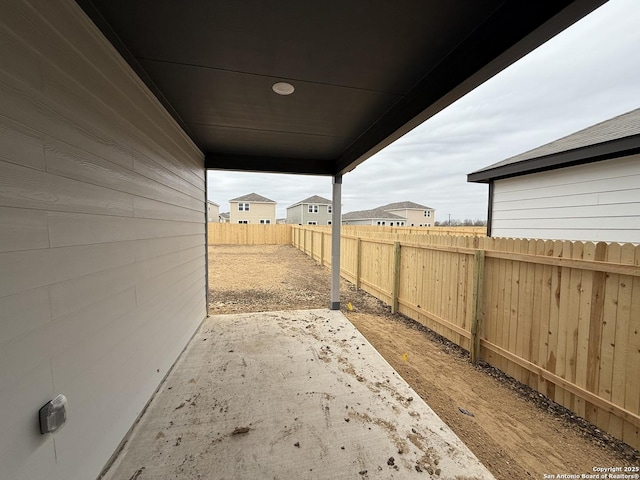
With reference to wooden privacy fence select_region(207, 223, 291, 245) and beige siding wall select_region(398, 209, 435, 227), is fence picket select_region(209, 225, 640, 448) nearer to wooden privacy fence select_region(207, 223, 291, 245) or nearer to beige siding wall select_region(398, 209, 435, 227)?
wooden privacy fence select_region(207, 223, 291, 245)

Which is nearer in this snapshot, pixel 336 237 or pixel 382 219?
pixel 336 237

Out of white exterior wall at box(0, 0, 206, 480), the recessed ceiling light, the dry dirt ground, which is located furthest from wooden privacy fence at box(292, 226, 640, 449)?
white exterior wall at box(0, 0, 206, 480)

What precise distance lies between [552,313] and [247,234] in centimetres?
1721

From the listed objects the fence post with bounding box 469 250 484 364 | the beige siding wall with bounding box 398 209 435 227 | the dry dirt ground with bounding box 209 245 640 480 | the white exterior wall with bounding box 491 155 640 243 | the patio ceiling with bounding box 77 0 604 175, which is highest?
the beige siding wall with bounding box 398 209 435 227

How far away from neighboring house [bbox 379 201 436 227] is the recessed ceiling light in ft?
114

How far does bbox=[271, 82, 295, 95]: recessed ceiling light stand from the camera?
2.19 m

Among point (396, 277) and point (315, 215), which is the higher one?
point (315, 215)

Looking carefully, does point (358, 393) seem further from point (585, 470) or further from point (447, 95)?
point (447, 95)

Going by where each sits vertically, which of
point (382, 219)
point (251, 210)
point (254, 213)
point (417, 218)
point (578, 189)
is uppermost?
point (251, 210)

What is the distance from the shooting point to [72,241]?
4.29 feet

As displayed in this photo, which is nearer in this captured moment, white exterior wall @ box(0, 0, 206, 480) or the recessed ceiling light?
white exterior wall @ box(0, 0, 206, 480)

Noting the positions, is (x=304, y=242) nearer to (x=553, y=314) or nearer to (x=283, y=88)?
(x=283, y=88)

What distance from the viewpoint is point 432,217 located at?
121ft

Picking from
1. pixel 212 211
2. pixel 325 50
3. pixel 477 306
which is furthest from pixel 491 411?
pixel 212 211
